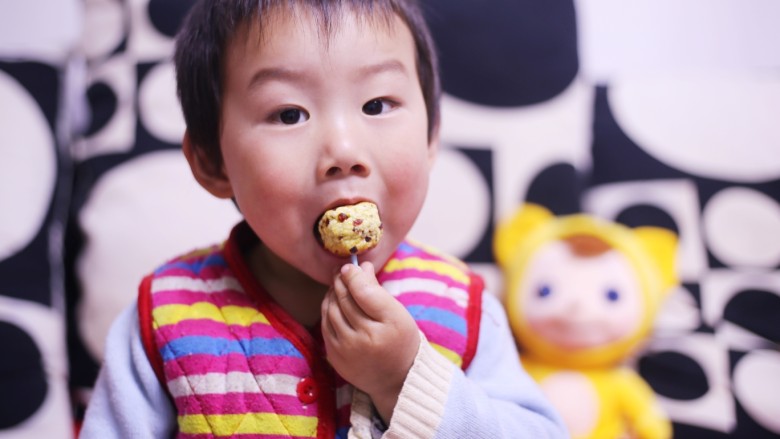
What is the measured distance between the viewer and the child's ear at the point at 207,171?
0.61 metres

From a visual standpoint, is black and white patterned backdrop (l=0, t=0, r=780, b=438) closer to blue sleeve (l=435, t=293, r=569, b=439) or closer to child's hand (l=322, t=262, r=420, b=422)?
blue sleeve (l=435, t=293, r=569, b=439)

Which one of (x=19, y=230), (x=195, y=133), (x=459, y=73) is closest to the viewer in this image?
(x=195, y=133)

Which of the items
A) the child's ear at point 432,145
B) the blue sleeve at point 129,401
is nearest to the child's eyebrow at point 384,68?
the child's ear at point 432,145

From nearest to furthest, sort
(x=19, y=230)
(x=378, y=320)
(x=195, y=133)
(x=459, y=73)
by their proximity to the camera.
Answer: (x=378, y=320) → (x=195, y=133) → (x=19, y=230) → (x=459, y=73)

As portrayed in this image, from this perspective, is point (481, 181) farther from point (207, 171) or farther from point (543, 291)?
point (207, 171)

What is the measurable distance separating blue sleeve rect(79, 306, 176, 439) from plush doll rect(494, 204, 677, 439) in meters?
0.49

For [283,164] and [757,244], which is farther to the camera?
[757,244]

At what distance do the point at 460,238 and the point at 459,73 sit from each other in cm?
26

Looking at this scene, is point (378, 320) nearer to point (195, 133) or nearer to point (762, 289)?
point (195, 133)

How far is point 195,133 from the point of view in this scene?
614 millimetres

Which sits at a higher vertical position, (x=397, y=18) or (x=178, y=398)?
(x=397, y=18)

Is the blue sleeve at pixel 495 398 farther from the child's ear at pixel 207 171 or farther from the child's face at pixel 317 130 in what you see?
the child's ear at pixel 207 171

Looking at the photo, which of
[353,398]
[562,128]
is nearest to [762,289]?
[562,128]

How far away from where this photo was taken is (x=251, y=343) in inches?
22.9
